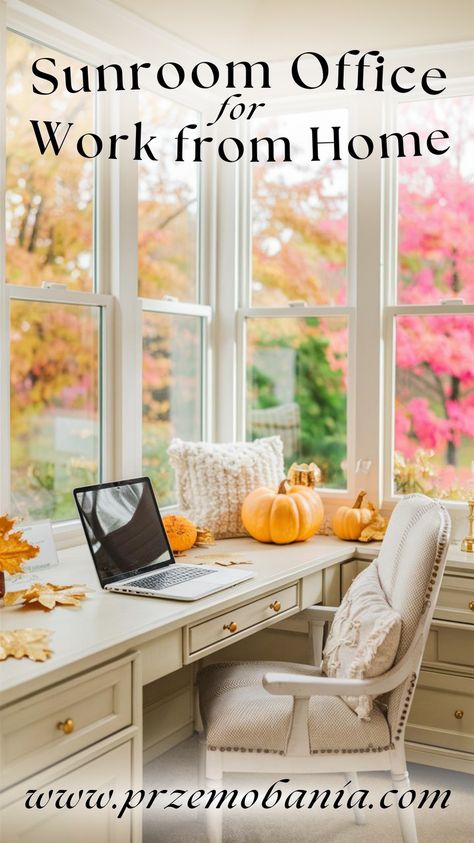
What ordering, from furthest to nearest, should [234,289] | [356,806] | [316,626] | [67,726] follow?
[234,289]
[316,626]
[356,806]
[67,726]

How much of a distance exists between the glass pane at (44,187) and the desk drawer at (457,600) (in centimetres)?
153

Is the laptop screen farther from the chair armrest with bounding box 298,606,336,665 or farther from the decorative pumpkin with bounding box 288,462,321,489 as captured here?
the decorative pumpkin with bounding box 288,462,321,489

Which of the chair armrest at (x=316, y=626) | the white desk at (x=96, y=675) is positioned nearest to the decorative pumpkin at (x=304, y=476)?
the chair armrest at (x=316, y=626)

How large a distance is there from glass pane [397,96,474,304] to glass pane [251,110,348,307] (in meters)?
0.24

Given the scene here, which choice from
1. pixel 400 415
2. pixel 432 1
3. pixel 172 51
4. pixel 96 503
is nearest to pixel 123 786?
pixel 96 503

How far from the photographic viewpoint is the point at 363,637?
85.4 inches

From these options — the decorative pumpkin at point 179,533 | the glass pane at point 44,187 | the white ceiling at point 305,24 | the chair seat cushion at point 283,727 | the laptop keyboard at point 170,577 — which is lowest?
the chair seat cushion at point 283,727

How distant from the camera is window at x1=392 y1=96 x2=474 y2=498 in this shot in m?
3.20

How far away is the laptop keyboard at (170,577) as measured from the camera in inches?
91.1

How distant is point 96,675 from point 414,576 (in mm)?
788

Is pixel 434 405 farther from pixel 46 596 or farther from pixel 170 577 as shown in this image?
pixel 46 596

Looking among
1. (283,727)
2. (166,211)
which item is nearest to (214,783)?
(283,727)

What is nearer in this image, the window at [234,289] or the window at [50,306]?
the window at [50,306]

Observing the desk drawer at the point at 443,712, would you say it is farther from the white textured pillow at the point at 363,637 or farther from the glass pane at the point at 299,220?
the glass pane at the point at 299,220
